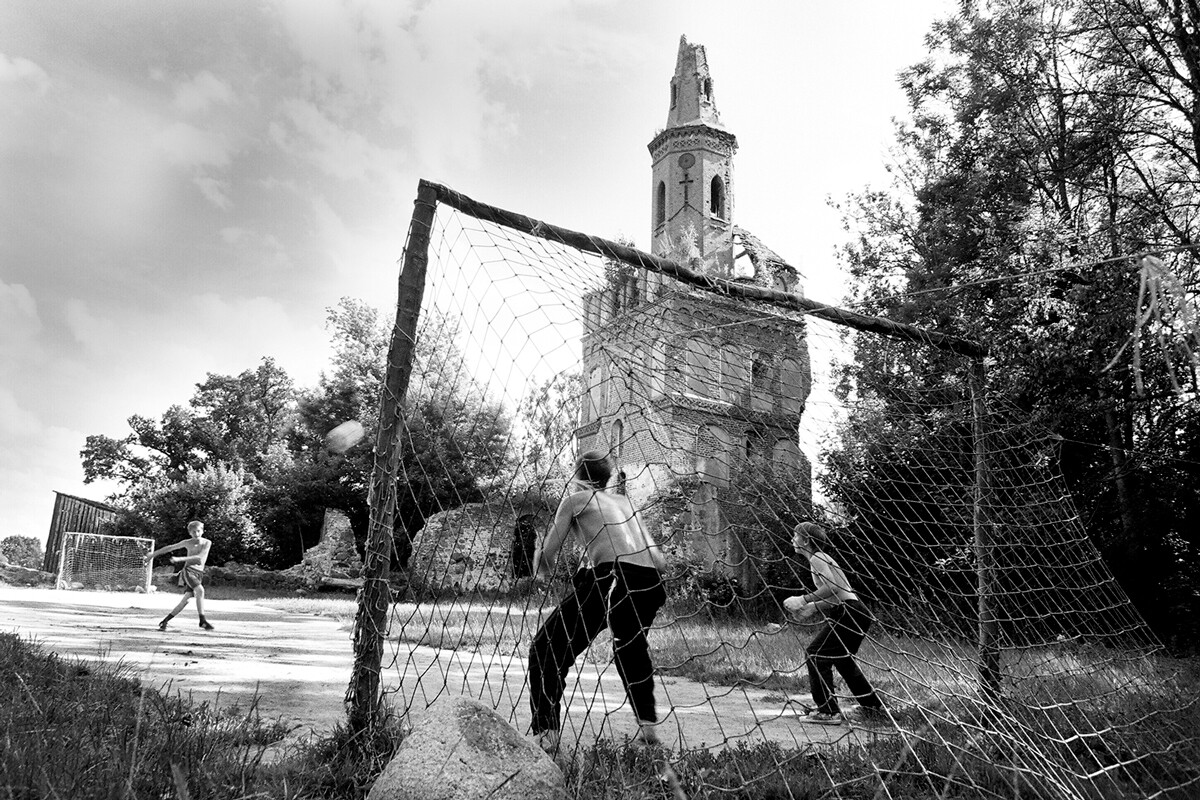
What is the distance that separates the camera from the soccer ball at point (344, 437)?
27266mm

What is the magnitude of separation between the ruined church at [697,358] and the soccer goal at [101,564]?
42.2 feet

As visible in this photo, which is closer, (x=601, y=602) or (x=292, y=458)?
(x=601, y=602)

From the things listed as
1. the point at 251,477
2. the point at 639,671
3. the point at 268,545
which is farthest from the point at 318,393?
the point at 639,671

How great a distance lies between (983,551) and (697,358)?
8.88ft

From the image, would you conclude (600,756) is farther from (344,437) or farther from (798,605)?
(344,437)

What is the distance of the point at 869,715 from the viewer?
477 centimetres

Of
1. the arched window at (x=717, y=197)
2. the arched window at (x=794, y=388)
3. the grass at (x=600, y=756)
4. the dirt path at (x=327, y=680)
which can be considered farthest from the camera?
the arched window at (x=717, y=197)

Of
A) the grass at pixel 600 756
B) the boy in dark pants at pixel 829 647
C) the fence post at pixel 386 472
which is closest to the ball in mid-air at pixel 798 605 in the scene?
the boy in dark pants at pixel 829 647

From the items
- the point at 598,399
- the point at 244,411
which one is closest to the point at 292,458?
the point at 244,411

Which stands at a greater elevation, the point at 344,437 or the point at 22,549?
the point at 344,437

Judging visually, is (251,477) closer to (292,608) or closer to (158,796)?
(292,608)

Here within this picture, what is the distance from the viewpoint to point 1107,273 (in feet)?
30.4

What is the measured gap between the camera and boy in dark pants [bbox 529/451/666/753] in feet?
11.6

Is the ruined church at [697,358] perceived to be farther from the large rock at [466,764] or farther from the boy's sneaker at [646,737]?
the large rock at [466,764]
